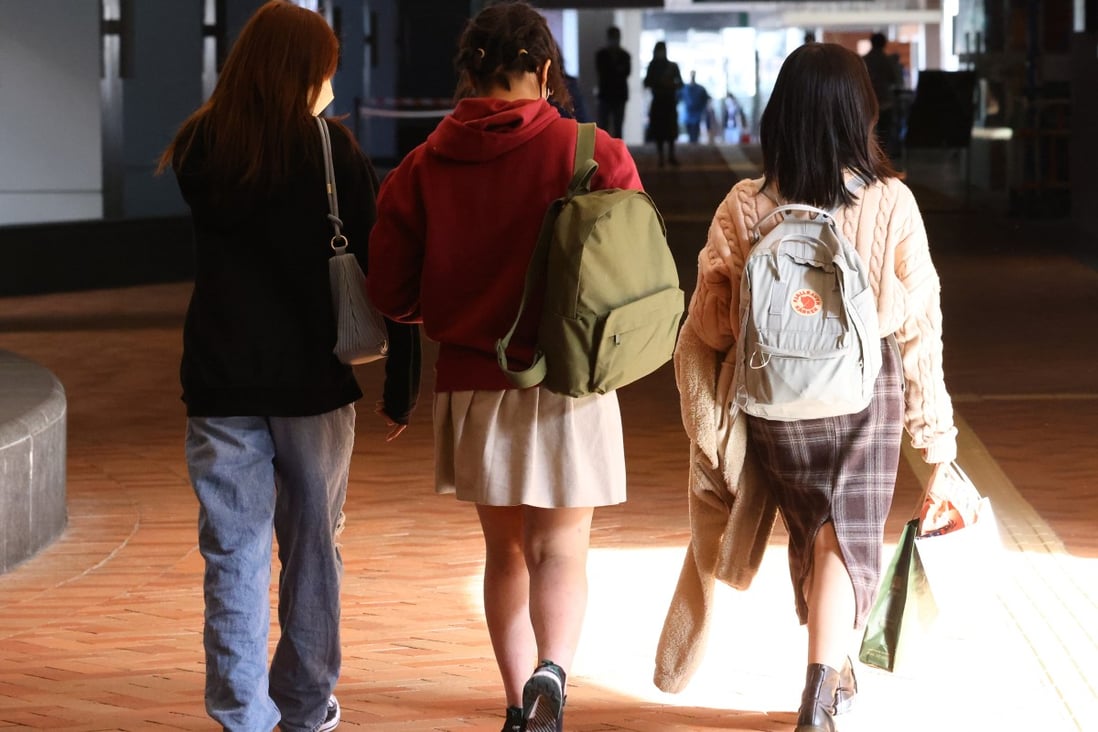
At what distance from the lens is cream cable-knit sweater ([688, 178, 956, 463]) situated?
3.80 meters

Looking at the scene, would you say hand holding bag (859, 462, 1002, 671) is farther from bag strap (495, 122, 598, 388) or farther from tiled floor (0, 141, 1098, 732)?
bag strap (495, 122, 598, 388)

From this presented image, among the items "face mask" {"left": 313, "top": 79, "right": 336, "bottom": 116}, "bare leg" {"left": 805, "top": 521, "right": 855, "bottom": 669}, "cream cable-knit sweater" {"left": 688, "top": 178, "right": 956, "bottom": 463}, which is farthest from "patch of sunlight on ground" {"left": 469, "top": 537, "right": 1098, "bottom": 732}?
"face mask" {"left": 313, "top": 79, "right": 336, "bottom": 116}

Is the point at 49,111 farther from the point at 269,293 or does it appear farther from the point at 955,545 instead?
the point at 955,545

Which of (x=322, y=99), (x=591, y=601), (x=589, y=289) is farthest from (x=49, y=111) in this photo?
(x=589, y=289)

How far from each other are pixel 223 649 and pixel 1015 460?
187 inches

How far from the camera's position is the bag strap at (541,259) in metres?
3.53

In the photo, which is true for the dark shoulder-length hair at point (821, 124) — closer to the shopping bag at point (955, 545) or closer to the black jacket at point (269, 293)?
the shopping bag at point (955, 545)

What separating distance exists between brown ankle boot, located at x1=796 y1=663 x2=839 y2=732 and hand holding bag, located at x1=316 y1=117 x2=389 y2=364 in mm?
1188

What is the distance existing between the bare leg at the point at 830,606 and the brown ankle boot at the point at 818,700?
0.07 ft

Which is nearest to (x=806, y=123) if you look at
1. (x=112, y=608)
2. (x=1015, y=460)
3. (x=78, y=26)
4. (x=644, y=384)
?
(x=112, y=608)

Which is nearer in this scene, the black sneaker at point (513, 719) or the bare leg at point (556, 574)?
the bare leg at point (556, 574)

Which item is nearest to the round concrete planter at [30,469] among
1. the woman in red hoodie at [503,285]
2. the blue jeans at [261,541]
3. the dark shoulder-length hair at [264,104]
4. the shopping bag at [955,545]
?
the blue jeans at [261,541]

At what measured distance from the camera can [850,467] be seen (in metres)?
3.85

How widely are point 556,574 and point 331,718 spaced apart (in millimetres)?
767
